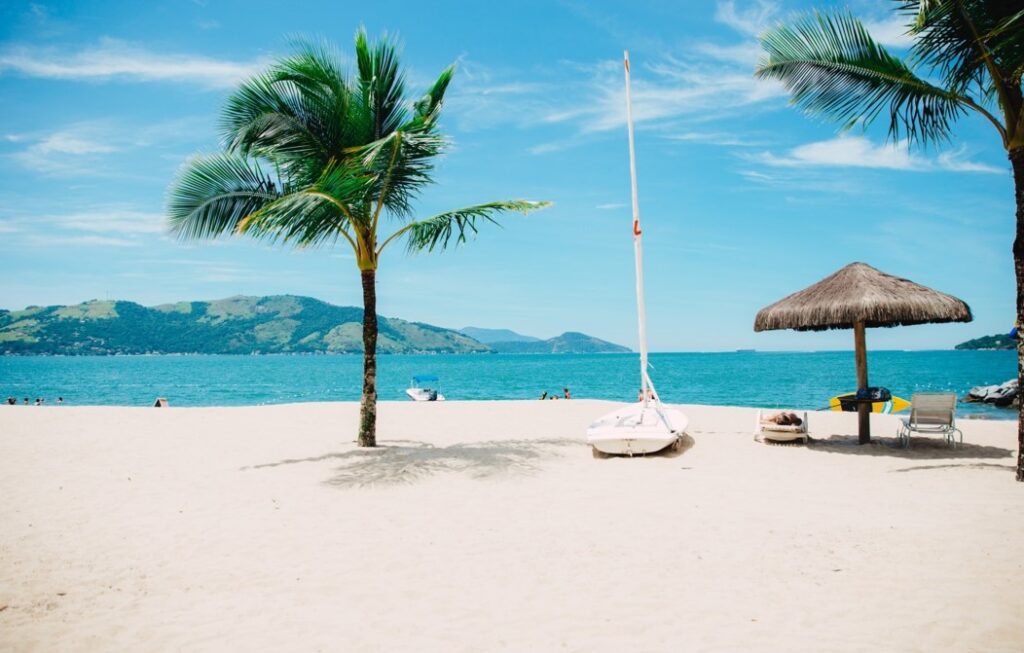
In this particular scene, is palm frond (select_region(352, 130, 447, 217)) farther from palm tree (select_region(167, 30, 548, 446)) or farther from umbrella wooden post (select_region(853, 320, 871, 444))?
umbrella wooden post (select_region(853, 320, 871, 444))

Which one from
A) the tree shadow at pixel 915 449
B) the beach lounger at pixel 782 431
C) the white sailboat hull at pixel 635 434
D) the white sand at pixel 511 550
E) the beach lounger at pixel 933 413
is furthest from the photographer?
the beach lounger at pixel 782 431

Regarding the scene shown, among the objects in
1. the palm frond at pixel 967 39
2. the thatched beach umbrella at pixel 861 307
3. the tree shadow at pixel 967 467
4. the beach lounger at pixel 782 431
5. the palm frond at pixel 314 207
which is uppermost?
the palm frond at pixel 967 39

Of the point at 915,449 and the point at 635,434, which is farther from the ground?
the point at 635,434

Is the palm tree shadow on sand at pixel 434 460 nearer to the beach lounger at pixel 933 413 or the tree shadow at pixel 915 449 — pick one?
the tree shadow at pixel 915 449

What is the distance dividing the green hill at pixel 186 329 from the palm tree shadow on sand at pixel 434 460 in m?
158

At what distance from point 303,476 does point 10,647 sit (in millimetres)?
4741

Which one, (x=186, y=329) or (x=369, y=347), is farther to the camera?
(x=186, y=329)

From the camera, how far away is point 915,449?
10055mm

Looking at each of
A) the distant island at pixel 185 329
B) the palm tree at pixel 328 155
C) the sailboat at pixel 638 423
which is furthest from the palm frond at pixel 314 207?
the distant island at pixel 185 329

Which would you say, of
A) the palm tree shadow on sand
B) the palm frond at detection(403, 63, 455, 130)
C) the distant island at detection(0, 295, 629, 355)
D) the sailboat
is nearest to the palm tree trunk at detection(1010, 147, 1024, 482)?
the sailboat

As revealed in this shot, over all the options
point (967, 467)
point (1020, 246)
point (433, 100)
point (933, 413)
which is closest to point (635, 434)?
point (967, 467)

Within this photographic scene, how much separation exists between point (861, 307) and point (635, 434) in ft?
14.0

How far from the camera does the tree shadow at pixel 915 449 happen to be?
371 inches

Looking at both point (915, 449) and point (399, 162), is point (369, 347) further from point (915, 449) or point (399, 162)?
point (915, 449)
